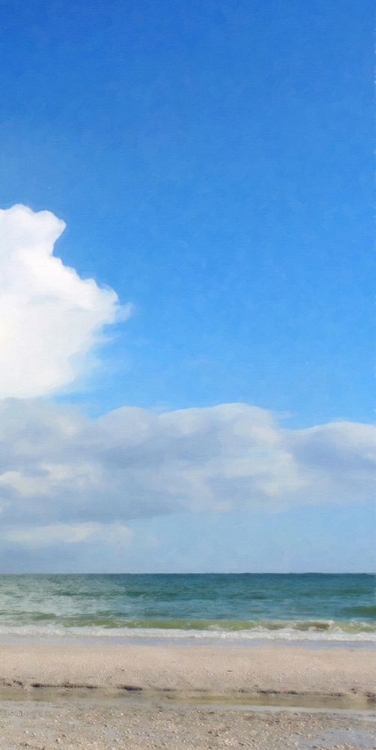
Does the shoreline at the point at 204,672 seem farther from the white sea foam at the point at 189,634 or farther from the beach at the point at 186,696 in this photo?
the white sea foam at the point at 189,634

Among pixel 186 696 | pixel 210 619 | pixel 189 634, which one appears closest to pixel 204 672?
pixel 186 696

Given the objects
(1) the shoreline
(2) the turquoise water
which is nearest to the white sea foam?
(2) the turquoise water

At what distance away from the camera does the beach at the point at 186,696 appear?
33.5 feet

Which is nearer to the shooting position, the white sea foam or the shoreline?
the shoreline

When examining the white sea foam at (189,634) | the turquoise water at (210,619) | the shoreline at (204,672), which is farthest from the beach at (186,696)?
the turquoise water at (210,619)

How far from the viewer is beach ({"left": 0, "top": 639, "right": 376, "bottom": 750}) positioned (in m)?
10.2

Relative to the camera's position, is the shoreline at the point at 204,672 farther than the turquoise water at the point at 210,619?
No

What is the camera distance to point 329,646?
20281 millimetres

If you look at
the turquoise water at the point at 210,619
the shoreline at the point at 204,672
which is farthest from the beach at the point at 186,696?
the turquoise water at the point at 210,619

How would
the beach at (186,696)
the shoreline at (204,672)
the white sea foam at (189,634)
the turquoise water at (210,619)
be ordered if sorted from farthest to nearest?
the turquoise water at (210,619)
the white sea foam at (189,634)
the shoreline at (204,672)
the beach at (186,696)

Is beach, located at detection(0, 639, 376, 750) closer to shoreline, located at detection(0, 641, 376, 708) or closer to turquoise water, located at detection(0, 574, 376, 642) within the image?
shoreline, located at detection(0, 641, 376, 708)

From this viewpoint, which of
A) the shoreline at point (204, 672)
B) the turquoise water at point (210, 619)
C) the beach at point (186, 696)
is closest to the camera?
the beach at point (186, 696)

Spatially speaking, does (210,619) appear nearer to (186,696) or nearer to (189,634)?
(189,634)

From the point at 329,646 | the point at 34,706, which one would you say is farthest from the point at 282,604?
the point at 34,706
